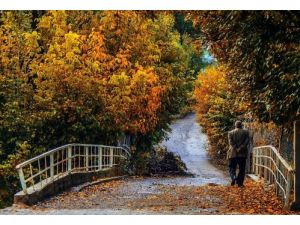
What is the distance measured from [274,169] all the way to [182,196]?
2002 millimetres

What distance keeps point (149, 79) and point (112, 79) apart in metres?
0.79

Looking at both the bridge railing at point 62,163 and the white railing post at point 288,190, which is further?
the bridge railing at point 62,163

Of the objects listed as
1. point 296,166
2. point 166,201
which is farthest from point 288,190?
point 166,201

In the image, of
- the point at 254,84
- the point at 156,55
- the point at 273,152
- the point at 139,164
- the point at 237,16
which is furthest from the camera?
the point at 139,164

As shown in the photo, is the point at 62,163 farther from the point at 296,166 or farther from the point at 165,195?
the point at 296,166

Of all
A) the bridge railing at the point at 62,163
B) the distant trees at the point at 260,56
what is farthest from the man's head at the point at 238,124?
the bridge railing at the point at 62,163

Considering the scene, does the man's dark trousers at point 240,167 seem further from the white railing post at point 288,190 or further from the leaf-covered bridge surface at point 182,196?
the white railing post at point 288,190

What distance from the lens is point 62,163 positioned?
15.8m

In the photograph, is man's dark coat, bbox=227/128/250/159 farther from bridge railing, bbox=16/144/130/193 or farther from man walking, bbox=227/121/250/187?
bridge railing, bbox=16/144/130/193

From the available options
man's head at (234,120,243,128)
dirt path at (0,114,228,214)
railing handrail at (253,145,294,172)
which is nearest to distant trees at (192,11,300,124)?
railing handrail at (253,145,294,172)

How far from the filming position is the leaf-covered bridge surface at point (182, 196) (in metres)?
12.8

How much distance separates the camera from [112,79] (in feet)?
55.8

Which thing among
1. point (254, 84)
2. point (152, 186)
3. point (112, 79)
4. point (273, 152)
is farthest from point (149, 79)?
point (254, 84)
